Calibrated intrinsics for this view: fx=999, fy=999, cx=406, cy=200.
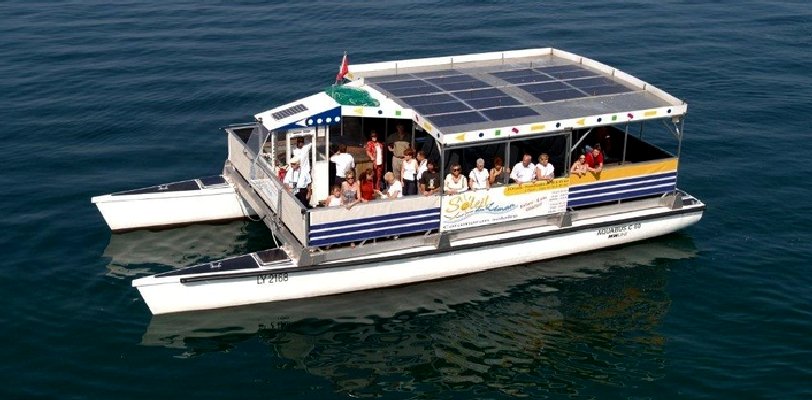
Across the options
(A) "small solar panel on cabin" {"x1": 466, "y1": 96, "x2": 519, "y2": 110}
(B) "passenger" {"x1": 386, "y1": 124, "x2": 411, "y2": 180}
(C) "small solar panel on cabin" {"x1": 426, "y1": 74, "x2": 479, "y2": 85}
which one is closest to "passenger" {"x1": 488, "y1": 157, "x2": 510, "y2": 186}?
(A) "small solar panel on cabin" {"x1": 466, "y1": 96, "x2": 519, "y2": 110}

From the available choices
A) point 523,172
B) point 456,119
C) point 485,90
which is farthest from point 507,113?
point 485,90

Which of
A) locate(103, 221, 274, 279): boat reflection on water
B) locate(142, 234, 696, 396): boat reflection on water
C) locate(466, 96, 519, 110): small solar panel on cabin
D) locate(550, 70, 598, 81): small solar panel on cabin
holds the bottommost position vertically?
locate(142, 234, 696, 396): boat reflection on water

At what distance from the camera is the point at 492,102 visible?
2833 centimetres

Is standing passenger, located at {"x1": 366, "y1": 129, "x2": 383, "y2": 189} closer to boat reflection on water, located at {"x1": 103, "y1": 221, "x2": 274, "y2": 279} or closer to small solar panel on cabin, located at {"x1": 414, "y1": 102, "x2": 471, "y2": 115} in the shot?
small solar panel on cabin, located at {"x1": 414, "y1": 102, "x2": 471, "y2": 115}

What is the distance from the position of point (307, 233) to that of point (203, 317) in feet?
11.4

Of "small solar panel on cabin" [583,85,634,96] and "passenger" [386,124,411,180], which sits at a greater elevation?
"small solar panel on cabin" [583,85,634,96]

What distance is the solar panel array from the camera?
2742cm

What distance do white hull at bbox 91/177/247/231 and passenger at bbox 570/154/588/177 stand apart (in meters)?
10.2

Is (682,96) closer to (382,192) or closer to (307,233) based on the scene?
(382,192)

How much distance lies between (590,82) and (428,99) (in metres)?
5.29

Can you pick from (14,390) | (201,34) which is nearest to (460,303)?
(14,390)

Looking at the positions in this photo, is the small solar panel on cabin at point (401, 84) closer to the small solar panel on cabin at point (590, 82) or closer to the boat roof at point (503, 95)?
the boat roof at point (503, 95)

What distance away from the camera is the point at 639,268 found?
1135 inches

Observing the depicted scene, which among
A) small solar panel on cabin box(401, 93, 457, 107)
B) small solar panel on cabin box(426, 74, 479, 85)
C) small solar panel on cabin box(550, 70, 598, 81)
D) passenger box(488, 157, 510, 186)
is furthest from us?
small solar panel on cabin box(550, 70, 598, 81)
